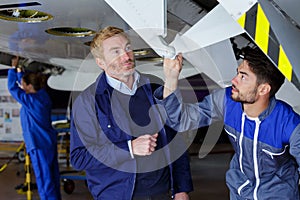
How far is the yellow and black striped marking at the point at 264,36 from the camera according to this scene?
191cm

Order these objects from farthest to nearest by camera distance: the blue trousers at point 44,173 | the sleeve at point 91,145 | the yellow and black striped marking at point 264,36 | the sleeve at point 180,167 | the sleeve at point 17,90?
the sleeve at point 17,90 → the blue trousers at point 44,173 → the sleeve at point 180,167 → the sleeve at point 91,145 → the yellow and black striped marking at point 264,36

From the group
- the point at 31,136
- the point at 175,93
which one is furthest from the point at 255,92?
the point at 31,136

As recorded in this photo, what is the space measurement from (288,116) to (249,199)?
0.40m

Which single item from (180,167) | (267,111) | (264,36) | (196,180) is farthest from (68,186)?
(264,36)

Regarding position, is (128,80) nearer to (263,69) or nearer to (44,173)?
(263,69)

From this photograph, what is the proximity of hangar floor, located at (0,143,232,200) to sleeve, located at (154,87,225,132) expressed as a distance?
3.54 m

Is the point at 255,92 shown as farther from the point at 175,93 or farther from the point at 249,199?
the point at 249,199

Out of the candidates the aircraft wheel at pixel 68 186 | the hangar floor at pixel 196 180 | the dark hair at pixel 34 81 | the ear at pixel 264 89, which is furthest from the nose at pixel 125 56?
the aircraft wheel at pixel 68 186

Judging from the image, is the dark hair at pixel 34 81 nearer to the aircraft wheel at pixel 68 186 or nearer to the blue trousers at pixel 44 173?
the blue trousers at pixel 44 173

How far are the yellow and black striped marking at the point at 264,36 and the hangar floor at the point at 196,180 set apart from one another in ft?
12.4

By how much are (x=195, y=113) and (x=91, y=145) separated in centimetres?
50

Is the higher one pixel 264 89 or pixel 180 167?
pixel 264 89

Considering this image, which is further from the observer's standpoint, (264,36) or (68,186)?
(68,186)

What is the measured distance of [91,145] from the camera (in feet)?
6.80
